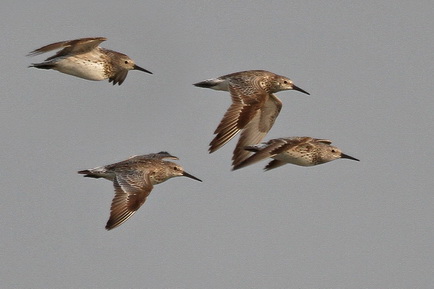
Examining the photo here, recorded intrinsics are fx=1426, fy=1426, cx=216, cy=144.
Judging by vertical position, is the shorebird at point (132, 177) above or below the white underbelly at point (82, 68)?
below

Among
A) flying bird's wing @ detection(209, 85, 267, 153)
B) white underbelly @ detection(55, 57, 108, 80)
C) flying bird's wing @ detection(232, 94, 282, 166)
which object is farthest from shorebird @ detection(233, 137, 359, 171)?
white underbelly @ detection(55, 57, 108, 80)

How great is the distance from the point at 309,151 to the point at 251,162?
2.38 meters

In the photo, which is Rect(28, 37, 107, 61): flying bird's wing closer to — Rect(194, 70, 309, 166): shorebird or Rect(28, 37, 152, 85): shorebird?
Rect(28, 37, 152, 85): shorebird

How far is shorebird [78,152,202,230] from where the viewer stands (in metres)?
23.9

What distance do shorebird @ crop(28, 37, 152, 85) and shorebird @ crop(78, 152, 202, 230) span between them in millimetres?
1710

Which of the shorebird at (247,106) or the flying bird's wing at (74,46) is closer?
the flying bird's wing at (74,46)

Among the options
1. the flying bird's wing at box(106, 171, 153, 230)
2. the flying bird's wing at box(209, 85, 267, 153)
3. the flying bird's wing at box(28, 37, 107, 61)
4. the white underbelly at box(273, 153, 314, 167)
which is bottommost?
the flying bird's wing at box(106, 171, 153, 230)

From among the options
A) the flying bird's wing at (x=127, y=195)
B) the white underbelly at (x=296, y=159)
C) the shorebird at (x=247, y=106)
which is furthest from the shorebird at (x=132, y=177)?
the white underbelly at (x=296, y=159)

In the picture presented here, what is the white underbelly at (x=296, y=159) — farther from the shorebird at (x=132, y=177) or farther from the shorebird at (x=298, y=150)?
the shorebird at (x=132, y=177)

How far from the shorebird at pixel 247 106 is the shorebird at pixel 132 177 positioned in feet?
4.14

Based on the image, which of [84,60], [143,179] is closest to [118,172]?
[143,179]

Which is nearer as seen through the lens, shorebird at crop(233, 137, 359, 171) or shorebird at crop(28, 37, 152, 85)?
shorebird at crop(233, 137, 359, 171)

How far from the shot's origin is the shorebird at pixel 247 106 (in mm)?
25188

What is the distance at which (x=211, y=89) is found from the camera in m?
27.1
